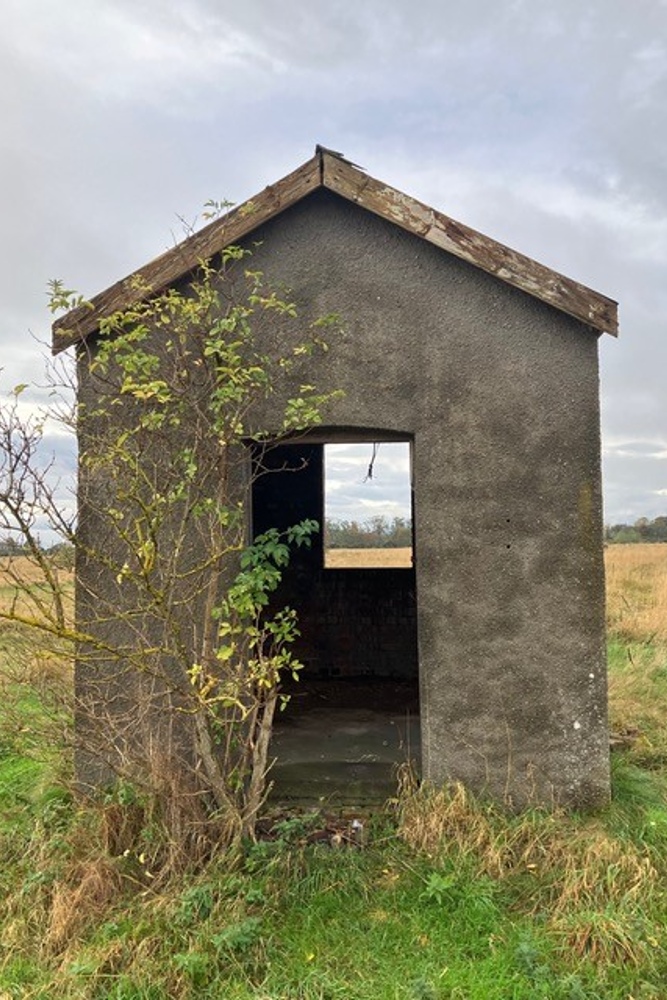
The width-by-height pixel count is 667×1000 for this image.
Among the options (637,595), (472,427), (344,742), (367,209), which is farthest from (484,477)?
(637,595)

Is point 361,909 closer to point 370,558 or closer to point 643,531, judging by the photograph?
point 370,558

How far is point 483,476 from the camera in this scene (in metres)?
5.13

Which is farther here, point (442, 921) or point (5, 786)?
point (5, 786)

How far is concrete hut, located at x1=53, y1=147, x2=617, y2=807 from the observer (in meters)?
5.00

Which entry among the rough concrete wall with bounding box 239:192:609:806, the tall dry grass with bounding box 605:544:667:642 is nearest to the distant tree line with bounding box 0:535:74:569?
the rough concrete wall with bounding box 239:192:609:806

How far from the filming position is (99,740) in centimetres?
501

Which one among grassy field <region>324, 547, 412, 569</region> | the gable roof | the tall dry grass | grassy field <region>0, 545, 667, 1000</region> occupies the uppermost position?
the gable roof

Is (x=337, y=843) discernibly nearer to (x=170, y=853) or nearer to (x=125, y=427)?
(x=170, y=853)

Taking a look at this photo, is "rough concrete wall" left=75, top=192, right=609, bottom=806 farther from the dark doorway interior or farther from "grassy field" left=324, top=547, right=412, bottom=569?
"grassy field" left=324, top=547, right=412, bottom=569

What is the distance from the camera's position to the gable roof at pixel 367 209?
500 cm

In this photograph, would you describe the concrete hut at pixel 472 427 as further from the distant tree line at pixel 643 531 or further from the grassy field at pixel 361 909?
the distant tree line at pixel 643 531

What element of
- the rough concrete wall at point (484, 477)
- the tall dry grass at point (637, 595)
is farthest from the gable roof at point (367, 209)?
the tall dry grass at point (637, 595)

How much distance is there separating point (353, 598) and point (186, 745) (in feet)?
17.5

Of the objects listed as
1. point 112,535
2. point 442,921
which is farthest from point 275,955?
point 112,535
